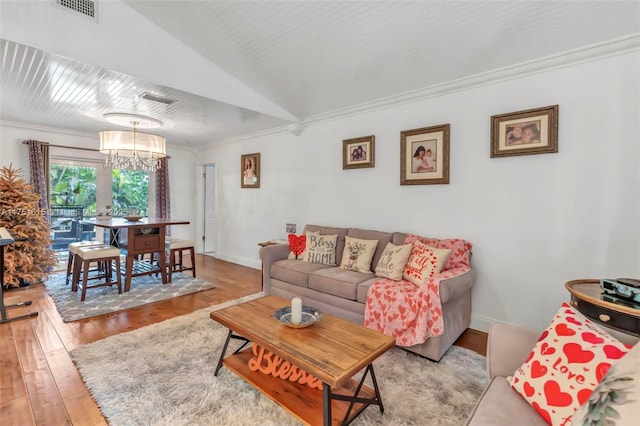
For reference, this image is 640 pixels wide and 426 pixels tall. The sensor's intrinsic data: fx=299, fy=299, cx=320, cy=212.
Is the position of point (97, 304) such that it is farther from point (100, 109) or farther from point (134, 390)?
point (100, 109)

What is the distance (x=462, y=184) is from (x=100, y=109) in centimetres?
451

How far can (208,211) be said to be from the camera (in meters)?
6.77

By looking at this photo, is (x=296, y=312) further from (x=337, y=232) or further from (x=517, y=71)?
(x=517, y=71)

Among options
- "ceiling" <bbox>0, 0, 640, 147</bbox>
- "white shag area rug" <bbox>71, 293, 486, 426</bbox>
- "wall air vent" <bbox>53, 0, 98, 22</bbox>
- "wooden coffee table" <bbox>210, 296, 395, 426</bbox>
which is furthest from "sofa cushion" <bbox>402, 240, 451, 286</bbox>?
"wall air vent" <bbox>53, 0, 98, 22</bbox>

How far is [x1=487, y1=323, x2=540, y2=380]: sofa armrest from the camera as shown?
4.50 ft

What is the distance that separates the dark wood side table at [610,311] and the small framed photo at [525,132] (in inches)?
50.4

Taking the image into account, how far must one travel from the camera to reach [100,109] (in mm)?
3887

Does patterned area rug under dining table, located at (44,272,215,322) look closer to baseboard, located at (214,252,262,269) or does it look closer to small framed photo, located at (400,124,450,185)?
baseboard, located at (214,252,262,269)

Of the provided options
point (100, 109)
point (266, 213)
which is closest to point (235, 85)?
point (100, 109)

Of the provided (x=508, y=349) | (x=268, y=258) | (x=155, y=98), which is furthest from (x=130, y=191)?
(x=508, y=349)

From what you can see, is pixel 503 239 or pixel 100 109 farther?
pixel 100 109

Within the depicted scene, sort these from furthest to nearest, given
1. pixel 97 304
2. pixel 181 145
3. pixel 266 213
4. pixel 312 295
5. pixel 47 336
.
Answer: pixel 181 145, pixel 266 213, pixel 97 304, pixel 312 295, pixel 47 336

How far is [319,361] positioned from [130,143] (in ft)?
12.6

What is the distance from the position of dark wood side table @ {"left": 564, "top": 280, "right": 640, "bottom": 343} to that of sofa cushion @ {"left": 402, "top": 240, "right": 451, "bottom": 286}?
94 cm
